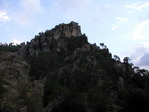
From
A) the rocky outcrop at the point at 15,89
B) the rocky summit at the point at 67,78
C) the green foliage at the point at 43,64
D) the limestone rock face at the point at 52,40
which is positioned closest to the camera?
the rocky outcrop at the point at 15,89

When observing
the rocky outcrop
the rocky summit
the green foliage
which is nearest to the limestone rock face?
the rocky summit

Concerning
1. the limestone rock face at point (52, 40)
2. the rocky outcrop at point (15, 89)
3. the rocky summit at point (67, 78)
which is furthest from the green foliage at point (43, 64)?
the rocky outcrop at point (15, 89)

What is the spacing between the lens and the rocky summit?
2538cm

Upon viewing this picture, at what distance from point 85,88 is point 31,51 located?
49810 mm

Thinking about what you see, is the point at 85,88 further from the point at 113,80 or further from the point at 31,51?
the point at 31,51

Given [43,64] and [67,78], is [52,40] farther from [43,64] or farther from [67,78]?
[67,78]

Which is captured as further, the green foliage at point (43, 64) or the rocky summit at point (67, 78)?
the green foliage at point (43, 64)

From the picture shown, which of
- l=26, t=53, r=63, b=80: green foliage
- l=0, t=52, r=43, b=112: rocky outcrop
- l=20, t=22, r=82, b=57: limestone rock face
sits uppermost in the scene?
l=20, t=22, r=82, b=57: limestone rock face

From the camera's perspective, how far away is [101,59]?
106 m

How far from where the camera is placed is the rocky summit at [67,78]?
2538 centimetres

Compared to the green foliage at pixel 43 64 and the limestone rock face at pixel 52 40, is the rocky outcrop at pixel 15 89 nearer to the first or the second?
the green foliage at pixel 43 64

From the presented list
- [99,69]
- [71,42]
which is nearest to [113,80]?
[99,69]

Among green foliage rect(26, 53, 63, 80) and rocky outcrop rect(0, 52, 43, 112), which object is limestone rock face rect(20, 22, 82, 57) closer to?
green foliage rect(26, 53, 63, 80)

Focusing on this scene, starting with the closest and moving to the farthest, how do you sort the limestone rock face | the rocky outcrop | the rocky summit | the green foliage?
the rocky outcrop → the rocky summit → the green foliage → the limestone rock face
